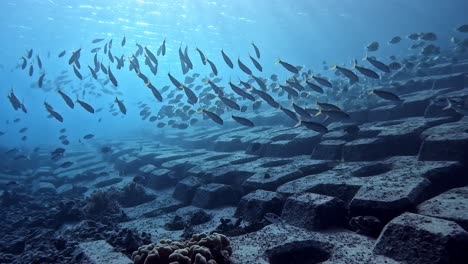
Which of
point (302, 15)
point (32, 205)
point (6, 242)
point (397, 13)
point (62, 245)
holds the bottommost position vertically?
point (32, 205)

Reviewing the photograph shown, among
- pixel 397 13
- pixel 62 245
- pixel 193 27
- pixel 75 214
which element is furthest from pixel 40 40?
pixel 397 13

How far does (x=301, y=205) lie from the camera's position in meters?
5.55

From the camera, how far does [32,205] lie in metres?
11.4

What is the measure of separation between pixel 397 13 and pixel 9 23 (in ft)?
181

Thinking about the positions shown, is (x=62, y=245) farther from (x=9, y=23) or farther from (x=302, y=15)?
(x=302, y=15)

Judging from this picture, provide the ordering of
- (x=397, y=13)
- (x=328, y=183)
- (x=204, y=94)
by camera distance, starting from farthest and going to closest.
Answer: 1. (x=397, y=13)
2. (x=204, y=94)
3. (x=328, y=183)

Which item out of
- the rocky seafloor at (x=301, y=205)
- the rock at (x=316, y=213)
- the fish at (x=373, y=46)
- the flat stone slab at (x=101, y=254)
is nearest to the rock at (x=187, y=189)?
the rocky seafloor at (x=301, y=205)

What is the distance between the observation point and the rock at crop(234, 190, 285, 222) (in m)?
6.32

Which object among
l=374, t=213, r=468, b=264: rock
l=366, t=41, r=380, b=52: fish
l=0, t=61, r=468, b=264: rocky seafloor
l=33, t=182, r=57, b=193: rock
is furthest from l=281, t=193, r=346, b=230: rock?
l=33, t=182, r=57, b=193: rock

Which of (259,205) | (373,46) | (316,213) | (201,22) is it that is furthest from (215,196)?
(201,22)

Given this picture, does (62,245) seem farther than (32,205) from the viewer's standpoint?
No

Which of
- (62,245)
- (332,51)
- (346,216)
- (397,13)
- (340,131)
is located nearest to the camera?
(346,216)

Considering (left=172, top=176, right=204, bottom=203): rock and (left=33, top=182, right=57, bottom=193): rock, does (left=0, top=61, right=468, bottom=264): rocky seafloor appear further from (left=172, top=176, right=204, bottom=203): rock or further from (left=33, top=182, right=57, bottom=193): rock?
(left=33, top=182, right=57, bottom=193): rock

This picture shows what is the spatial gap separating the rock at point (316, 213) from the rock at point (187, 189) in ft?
12.7
